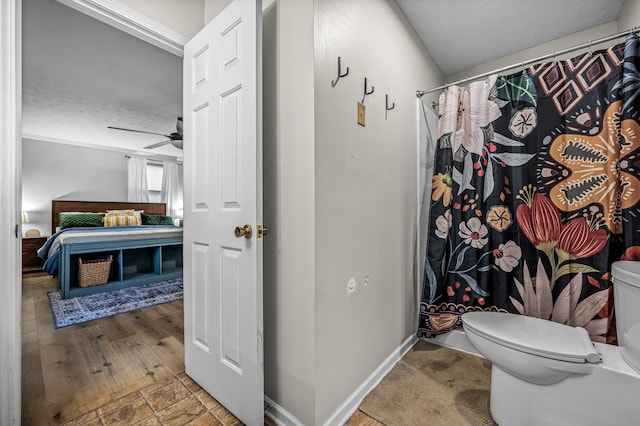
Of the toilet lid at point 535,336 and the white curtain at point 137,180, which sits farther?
the white curtain at point 137,180

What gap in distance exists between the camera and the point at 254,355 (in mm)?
1188

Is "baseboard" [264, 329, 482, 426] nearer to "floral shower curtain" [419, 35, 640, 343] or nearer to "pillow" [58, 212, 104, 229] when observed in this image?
"floral shower curtain" [419, 35, 640, 343]

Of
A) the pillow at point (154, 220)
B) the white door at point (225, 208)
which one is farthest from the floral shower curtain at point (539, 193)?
the pillow at point (154, 220)

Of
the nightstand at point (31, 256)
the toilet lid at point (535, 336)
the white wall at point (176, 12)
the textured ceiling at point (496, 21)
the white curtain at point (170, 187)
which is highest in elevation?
the textured ceiling at point (496, 21)

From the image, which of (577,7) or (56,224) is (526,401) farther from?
(56,224)

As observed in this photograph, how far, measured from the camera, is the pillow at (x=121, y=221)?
4.31 metres

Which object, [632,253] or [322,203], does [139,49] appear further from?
[632,253]

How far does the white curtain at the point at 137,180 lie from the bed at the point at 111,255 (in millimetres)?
1642

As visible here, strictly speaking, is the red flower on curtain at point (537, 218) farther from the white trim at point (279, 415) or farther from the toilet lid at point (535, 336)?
the white trim at point (279, 415)

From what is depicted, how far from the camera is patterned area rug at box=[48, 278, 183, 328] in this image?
8.53ft

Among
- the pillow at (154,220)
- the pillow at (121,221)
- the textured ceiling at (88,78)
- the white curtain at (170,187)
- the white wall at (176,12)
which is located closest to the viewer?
the white wall at (176,12)

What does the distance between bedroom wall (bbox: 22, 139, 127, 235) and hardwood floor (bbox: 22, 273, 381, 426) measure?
3.53 meters

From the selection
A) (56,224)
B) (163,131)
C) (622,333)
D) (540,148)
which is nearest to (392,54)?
(540,148)

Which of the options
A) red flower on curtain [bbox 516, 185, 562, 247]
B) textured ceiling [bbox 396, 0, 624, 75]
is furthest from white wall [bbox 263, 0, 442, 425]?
red flower on curtain [bbox 516, 185, 562, 247]
